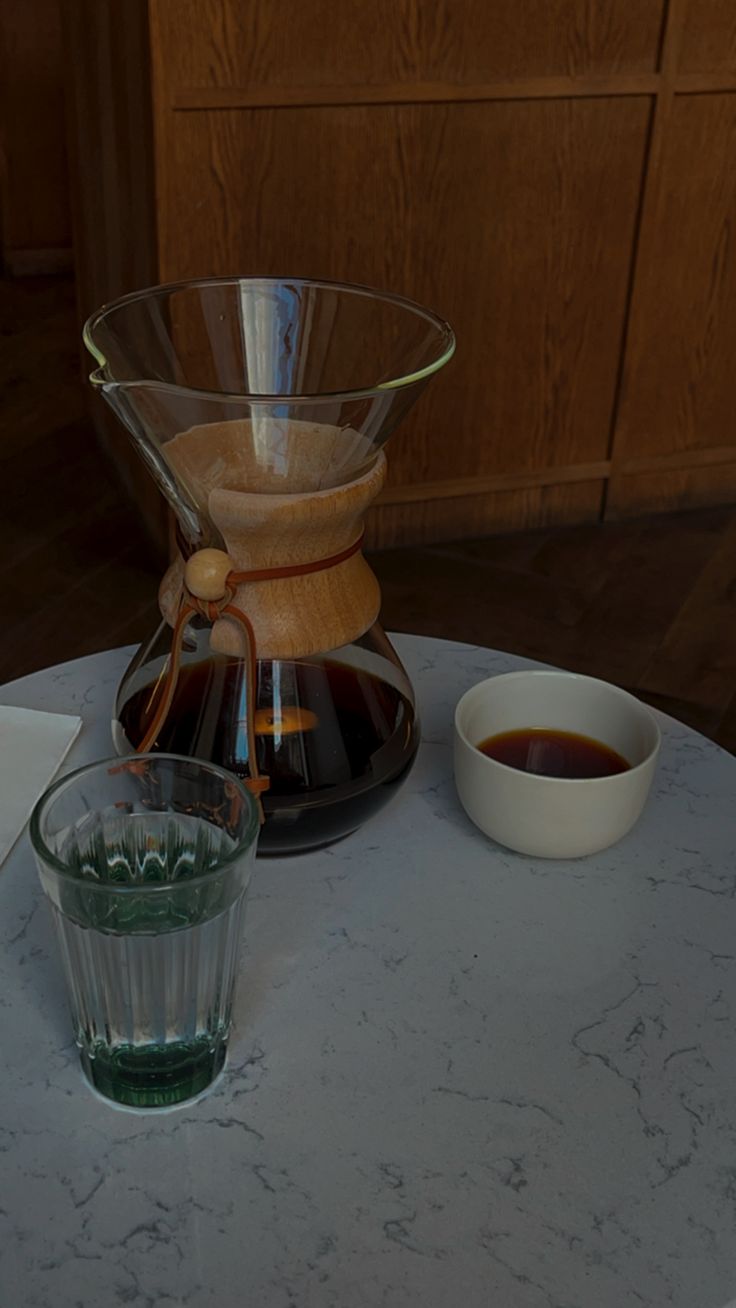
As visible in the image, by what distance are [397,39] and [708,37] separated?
490 millimetres

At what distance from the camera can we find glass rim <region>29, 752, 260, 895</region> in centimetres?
57

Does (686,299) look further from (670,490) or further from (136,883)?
(136,883)

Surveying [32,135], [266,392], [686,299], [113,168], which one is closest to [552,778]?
[266,392]

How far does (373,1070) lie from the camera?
66cm

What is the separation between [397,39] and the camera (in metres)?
1.92

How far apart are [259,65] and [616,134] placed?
22.0 inches

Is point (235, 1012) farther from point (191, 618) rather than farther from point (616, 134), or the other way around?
point (616, 134)

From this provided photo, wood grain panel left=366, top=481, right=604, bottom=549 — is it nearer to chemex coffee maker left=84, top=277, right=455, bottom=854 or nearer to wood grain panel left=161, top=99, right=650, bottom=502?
wood grain panel left=161, top=99, right=650, bottom=502

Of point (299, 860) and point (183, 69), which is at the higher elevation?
point (183, 69)

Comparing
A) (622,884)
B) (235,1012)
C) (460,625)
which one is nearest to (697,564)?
(460,625)

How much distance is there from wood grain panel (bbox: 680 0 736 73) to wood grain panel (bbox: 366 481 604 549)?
2.16 ft

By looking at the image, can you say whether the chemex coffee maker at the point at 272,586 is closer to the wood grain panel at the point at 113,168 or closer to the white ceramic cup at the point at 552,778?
the white ceramic cup at the point at 552,778

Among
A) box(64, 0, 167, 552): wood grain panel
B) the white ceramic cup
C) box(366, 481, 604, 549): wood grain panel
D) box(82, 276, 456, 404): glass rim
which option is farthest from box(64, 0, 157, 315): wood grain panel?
the white ceramic cup

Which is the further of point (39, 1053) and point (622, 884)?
point (622, 884)
